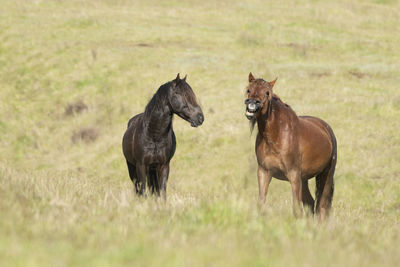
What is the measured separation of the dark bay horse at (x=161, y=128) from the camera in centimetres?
942

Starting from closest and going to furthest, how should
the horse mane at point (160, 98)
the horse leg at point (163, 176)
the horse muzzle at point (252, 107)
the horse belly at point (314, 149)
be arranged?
the horse muzzle at point (252, 107) → the horse belly at point (314, 149) → the horse mane at point (160, 98) → the horse leg at point (163, 176)

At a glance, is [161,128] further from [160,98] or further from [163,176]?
[163,176]

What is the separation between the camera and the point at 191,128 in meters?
23.5

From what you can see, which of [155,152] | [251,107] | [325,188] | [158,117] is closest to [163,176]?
[155,152]

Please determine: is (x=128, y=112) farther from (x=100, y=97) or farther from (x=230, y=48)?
Answer: (x=230, y=48)

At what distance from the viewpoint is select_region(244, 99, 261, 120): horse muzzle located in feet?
25.7

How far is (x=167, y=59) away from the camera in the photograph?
32125 millimetres

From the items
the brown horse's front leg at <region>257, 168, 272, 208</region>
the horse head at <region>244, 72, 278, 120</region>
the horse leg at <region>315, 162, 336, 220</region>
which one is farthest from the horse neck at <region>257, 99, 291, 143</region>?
the horse leg at <region>315, 162, 336, 220</region>

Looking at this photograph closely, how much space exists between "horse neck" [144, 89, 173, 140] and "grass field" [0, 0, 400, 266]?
1.20 m

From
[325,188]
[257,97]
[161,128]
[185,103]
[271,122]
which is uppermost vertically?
[257,97]

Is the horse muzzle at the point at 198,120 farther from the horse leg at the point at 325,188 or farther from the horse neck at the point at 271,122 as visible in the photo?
the horse leg at the point at 325,188

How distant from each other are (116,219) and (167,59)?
27.1m

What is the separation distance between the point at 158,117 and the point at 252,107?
2461 millimetres

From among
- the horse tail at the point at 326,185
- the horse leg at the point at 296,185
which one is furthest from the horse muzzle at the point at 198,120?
the horse tail at the point at 326,185
